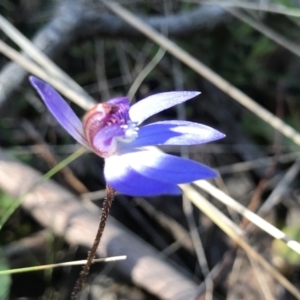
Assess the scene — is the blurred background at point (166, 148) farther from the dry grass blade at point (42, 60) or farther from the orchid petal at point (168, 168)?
the orchid petal at point (168, 168)

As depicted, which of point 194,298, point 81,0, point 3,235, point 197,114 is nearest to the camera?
point 194,298

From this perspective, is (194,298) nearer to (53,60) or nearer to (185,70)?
(53,60)

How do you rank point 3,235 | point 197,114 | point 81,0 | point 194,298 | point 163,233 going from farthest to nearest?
point 197,114, point 81,0, point 163,233, point 3,235, point 194,298

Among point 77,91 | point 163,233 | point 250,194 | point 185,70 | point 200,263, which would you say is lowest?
point 200,263

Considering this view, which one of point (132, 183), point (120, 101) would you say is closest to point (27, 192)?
point (120, 101)

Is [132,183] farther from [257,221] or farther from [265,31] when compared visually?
[265,31]

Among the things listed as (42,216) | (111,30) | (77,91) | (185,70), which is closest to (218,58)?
(185,70)

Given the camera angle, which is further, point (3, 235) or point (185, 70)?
point (185, 70)

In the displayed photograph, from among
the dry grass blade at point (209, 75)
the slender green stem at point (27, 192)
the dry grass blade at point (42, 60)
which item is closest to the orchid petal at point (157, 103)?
the slender green stem at point (27, 192)
